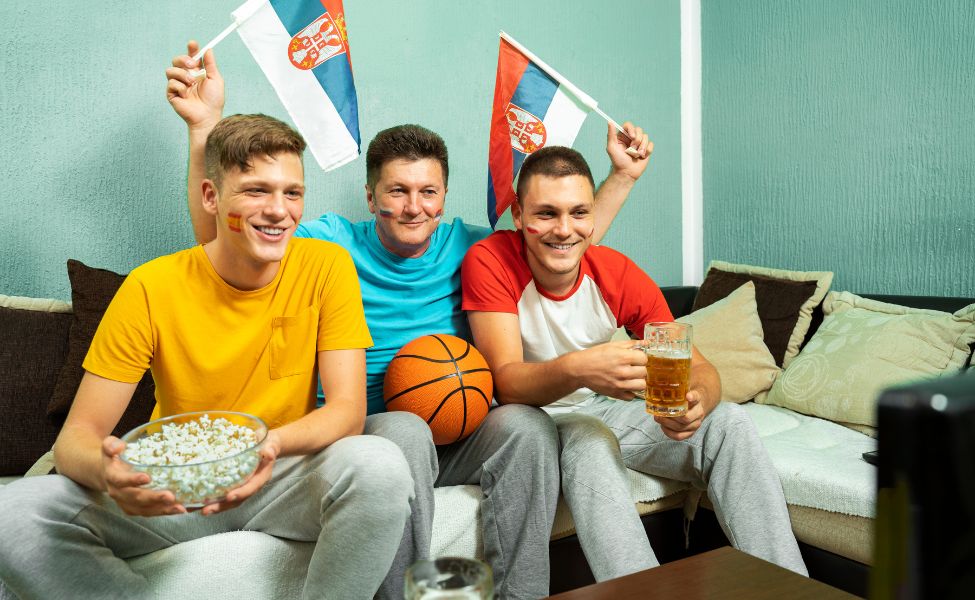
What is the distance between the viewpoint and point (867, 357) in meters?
2.20

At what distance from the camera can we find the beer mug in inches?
27.1

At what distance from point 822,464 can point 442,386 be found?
100cm

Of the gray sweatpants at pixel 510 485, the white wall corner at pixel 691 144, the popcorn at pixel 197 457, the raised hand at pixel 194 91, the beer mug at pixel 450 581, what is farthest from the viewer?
the white wall corner at pixel 691 144

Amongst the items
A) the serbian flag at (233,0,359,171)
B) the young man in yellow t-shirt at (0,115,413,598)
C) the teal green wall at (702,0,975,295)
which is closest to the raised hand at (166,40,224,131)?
the serbian flag at (233,0,359,171)

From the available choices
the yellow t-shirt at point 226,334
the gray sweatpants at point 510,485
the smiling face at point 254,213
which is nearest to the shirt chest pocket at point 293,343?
the yellow t-shirt at point 226,334

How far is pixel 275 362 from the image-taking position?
1.63m

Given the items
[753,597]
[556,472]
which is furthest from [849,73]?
[753,597]

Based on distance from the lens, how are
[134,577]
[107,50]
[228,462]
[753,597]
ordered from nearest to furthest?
[753,597]
[228,462]
[134,577]
[107,50]

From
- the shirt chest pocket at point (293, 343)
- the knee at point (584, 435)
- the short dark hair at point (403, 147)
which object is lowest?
the knee at point (584, 435)

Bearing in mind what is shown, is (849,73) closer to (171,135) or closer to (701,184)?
(701,184)

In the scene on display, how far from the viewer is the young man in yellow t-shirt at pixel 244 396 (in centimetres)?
132

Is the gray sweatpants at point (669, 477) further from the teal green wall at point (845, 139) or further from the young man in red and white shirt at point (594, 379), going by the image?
the teal green wall at point (845, 139)

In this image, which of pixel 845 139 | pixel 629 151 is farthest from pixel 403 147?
pixel 845 139

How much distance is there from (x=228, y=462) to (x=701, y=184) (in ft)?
8.94
